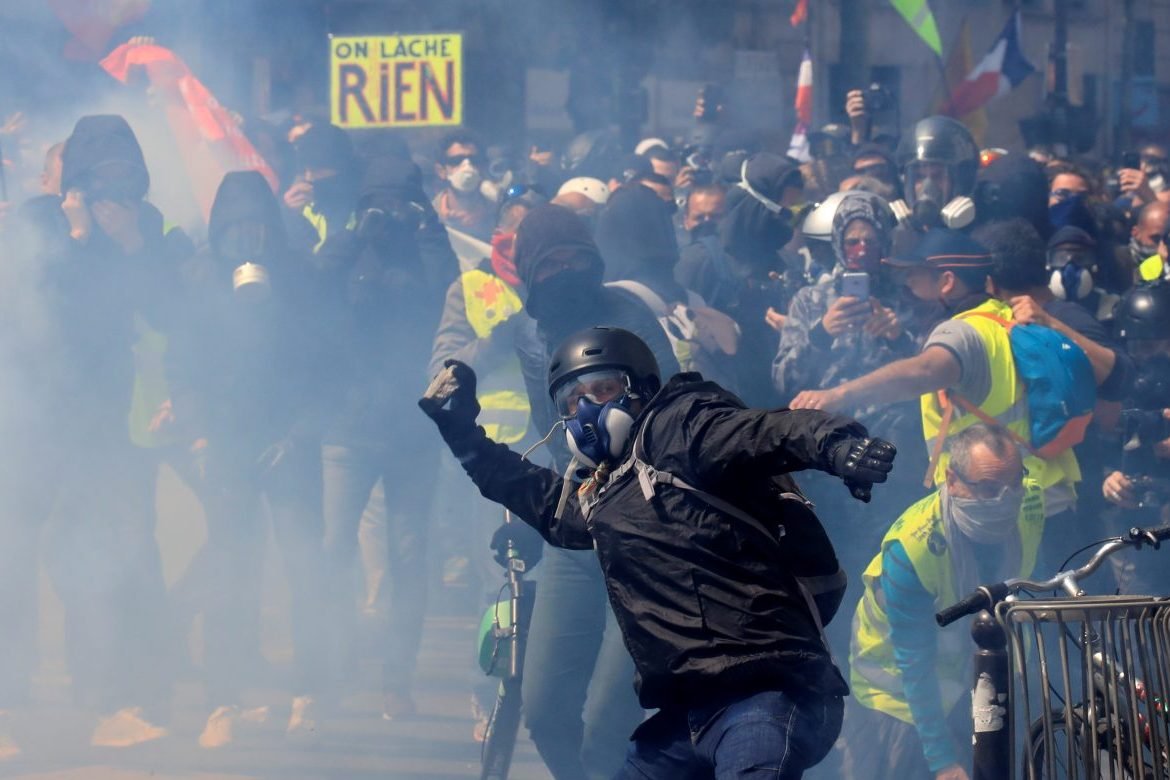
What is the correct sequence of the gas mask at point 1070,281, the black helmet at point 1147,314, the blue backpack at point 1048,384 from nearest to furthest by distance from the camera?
the blue backpack at point 1048,384 → the black helmet at point 1147,314 → the gas mask at point 1070,281

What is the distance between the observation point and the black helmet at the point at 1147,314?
20.1 feet

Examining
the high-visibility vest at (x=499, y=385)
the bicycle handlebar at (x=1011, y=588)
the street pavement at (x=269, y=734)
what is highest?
the bicycle handlebar at (x=1011, y=588)

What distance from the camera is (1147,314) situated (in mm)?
6152

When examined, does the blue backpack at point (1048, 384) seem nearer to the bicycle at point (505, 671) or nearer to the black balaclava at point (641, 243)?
the black balaclava at point (641, 243)

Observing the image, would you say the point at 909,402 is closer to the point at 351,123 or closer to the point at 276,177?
the point at 276,177

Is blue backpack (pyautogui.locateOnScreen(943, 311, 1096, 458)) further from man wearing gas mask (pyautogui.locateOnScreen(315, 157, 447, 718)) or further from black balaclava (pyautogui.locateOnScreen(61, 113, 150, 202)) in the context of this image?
black balaclava (pyautogui.locateOnScreen(61, 113, 150, 202))

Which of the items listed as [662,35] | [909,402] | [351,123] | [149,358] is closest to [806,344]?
[909,402]

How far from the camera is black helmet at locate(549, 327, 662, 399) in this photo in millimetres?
3537

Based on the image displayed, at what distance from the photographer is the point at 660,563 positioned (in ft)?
10.7

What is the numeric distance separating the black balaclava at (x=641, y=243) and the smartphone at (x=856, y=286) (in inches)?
30.5

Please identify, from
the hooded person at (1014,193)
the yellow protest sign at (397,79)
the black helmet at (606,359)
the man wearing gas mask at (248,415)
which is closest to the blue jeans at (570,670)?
the black helmet at (606,359)

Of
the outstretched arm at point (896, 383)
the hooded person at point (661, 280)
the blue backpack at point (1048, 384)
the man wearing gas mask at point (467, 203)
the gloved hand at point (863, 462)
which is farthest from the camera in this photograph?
the man wearing gas mask at point (467, 203)

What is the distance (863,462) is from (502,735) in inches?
119

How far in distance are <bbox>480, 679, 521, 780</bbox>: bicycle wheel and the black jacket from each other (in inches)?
Result: 84.2
